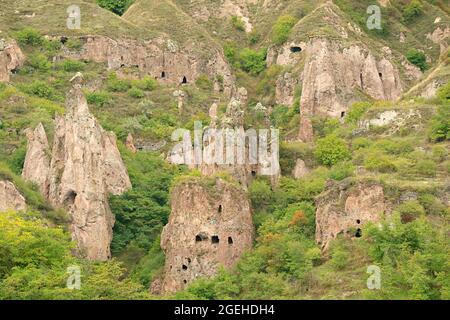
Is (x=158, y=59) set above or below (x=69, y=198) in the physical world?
above

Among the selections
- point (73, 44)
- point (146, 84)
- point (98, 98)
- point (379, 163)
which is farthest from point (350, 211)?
point (73, 44)

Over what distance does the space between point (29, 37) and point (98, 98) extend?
13.4 meters

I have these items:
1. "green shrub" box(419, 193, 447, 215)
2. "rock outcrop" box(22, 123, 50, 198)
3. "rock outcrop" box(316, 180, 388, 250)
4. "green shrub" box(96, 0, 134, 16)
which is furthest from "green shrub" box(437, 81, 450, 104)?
"green shrub" box(96, 0, 134, 16)

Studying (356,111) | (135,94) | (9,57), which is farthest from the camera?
(9,57)

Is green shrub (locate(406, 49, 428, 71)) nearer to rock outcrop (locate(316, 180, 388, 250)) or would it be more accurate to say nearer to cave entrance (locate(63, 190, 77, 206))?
cave entrance (locate(63, 190, 77, 206))

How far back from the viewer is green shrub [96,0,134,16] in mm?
180125

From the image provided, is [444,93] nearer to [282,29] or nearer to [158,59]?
[158,59]

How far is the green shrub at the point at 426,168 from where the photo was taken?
11206cm

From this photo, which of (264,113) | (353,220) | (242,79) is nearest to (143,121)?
(264,113)

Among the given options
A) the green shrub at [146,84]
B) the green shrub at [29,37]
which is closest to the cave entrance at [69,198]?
the green shrub at [146,84]

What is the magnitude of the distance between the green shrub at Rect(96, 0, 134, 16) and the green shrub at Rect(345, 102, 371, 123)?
144 ft

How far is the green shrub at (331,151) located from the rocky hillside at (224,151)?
0.14 m

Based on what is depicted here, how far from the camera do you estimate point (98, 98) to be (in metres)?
148
